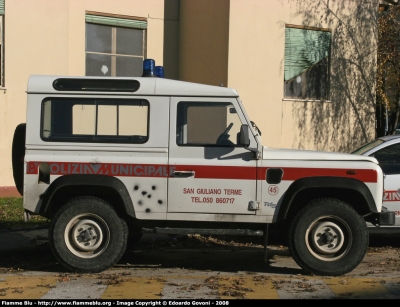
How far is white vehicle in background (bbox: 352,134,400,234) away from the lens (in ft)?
29.9

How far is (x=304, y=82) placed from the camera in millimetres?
16281

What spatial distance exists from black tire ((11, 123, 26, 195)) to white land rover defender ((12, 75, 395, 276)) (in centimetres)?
5

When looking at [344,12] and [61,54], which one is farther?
[344,12]

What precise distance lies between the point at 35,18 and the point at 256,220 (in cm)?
876

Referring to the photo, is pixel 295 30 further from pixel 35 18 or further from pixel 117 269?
pixel 117 269

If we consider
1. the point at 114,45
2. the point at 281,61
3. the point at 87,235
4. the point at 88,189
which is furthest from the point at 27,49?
the point at 87,235

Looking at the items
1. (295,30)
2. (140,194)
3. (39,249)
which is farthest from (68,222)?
(295,30)

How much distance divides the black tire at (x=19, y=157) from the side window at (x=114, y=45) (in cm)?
788

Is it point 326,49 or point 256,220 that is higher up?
point 326,49

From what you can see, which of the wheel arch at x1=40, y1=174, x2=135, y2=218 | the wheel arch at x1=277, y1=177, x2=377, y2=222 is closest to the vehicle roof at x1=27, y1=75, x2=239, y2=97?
the wheel arch at x1=40, y1=174, x2=135, y2=218

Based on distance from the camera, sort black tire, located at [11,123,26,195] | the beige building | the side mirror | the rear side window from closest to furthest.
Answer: the side mirror < the rear side window < black tire, located at [11,123,26,195] < the beige building

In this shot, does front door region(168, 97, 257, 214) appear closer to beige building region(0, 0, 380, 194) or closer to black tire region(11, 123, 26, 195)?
black tire region(11, 123, 26, 195)

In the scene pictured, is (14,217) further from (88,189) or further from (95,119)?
(95,119)

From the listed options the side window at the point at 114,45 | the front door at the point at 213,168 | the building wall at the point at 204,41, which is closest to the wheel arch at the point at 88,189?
the front door at the point at 213,168
